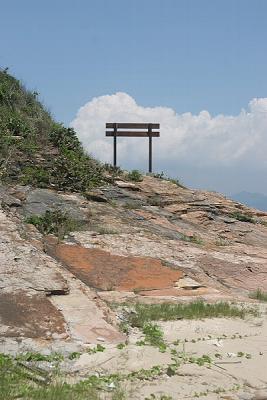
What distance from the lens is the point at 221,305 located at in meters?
9.63

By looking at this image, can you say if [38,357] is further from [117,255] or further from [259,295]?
[259,295]

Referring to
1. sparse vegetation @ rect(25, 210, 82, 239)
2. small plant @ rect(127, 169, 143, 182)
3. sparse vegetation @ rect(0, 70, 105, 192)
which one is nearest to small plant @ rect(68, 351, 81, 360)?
sparse vegetation @ rect(25, 210, 82, 239)

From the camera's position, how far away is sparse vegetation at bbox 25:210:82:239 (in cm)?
1288

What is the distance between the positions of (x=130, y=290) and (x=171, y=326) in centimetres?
259

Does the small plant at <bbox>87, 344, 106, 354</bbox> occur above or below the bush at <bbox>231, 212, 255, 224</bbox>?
below

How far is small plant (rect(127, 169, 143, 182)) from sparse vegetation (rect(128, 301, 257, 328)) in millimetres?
9583

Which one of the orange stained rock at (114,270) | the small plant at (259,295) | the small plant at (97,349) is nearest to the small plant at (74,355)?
the small plant at (97,349)

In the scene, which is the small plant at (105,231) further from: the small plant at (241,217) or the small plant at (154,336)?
the small plant at (241,217)

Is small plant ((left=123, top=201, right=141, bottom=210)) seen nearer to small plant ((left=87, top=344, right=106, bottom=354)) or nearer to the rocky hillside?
the rocky hillside

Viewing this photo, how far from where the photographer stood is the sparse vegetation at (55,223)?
12883 mm

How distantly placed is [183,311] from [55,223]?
208 inches

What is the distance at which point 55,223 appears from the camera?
13297 millimetres

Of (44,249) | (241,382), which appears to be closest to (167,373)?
(241,382)

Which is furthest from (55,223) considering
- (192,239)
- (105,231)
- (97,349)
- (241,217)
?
(241,217)
